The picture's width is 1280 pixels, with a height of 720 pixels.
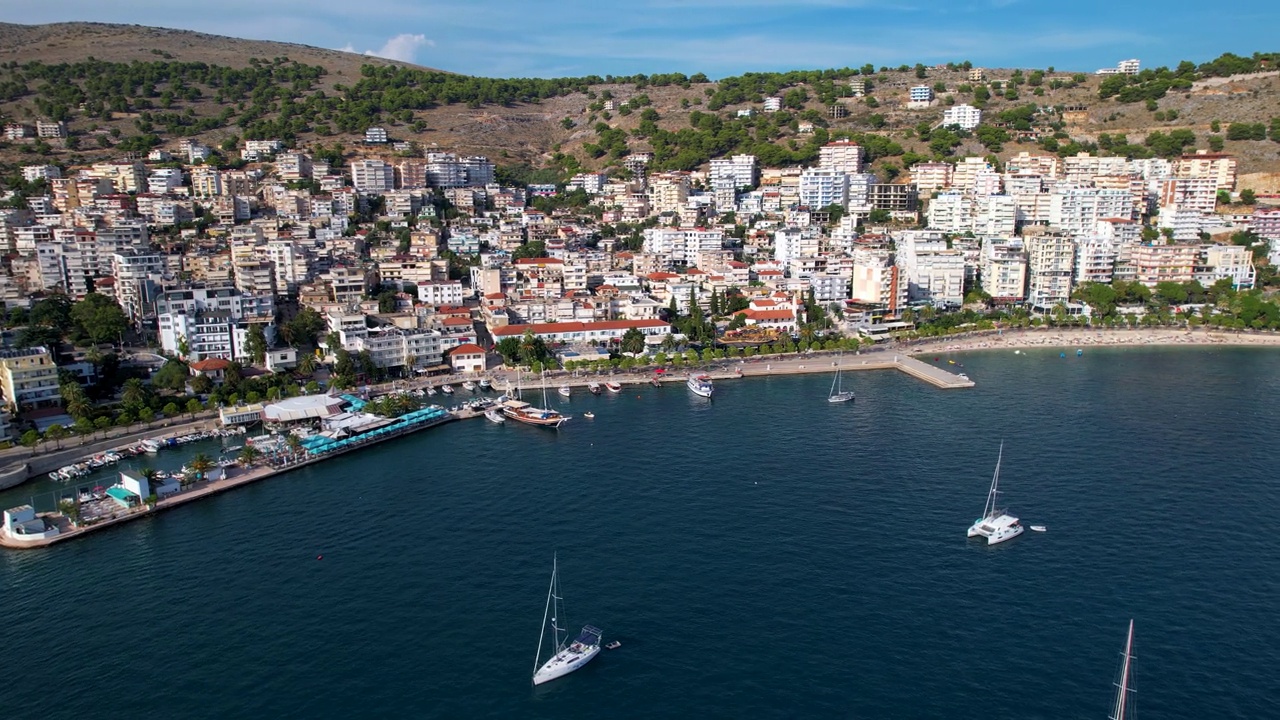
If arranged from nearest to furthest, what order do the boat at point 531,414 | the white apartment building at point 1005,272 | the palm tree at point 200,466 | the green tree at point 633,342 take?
the palm tree at point 200,466, the boat at point 531,414, the green tree at point 633,342, the white apartment building at point 1005,272

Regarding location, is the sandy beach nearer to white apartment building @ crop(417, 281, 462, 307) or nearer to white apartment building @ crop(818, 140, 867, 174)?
white apartment building @ crop(417, 281, 462, 307)

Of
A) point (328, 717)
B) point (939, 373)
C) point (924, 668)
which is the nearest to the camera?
point (328, 717)

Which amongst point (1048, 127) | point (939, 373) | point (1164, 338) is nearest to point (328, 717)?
point (939, 373)

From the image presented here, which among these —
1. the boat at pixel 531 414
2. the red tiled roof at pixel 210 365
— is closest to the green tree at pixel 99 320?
the red tiled roof at pixel 210 365

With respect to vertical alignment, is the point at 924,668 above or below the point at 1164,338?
below

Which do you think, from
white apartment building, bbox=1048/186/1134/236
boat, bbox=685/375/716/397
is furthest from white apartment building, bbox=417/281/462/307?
white apartment building, bbox=1048/186/1134/236

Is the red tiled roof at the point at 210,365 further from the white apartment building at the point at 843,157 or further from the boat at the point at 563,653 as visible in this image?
the white apartment building at the point at 843,157

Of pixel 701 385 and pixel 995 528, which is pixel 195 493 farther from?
pixel 995 528

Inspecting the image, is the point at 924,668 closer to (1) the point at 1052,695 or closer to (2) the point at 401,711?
(1) the point at 1052,695
